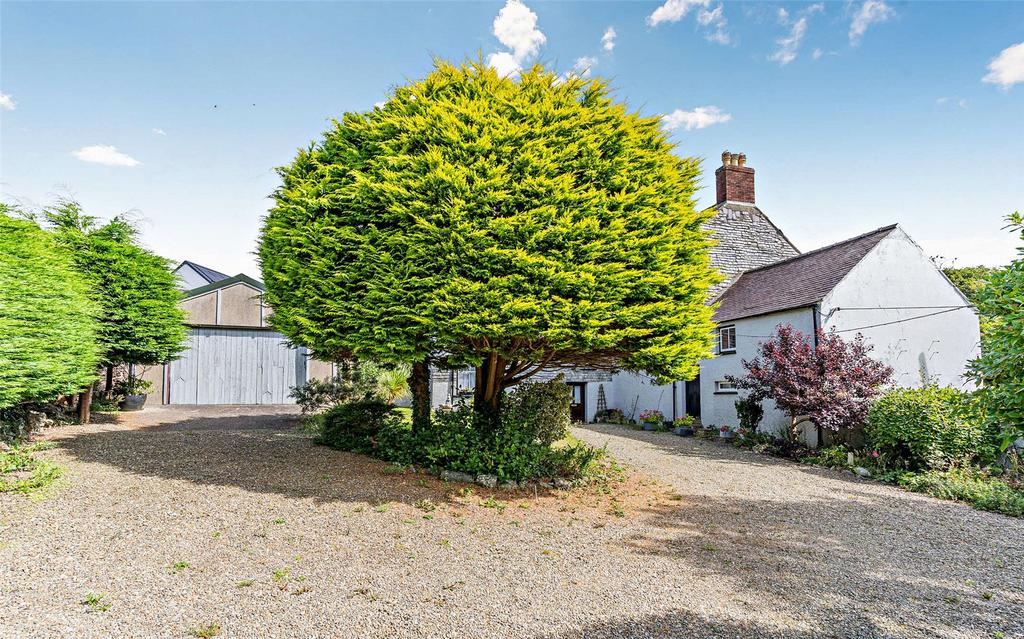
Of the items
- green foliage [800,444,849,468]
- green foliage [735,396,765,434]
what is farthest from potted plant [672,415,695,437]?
green foliage [800,444,849,468]

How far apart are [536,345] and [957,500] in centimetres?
780

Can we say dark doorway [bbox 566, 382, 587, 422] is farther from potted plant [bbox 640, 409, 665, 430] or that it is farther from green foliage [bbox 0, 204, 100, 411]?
green foliage [bbox 0, 204, 100, 411]

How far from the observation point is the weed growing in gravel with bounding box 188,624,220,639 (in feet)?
12.2

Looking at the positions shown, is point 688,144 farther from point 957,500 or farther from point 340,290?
point 957,500

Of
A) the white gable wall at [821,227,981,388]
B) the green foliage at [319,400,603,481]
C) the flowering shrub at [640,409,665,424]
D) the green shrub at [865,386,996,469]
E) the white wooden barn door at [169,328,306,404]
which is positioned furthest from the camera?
the white wooden barn door at [169,328,306,404]

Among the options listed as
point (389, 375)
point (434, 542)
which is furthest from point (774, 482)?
point (389, 375)

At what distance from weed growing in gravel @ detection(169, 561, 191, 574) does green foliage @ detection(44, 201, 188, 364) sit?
924cm

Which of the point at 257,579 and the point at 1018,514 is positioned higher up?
the point at 257,579

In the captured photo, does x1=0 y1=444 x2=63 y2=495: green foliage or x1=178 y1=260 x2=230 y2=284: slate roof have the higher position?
x1=178 y1=260 x2=230 y2=284: slate roof

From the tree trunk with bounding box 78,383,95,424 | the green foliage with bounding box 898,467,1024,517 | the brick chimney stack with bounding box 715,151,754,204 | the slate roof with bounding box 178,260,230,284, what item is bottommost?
the green foliage with bounding box 898,467,1024,517

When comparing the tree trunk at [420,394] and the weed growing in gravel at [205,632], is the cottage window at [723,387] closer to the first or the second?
the tree trunk at [420,394]

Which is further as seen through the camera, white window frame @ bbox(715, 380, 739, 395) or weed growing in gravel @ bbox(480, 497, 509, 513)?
white window frame @ bbox(715, 380, 739, 395)

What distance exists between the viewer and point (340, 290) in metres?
7.44

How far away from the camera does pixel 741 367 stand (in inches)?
594
